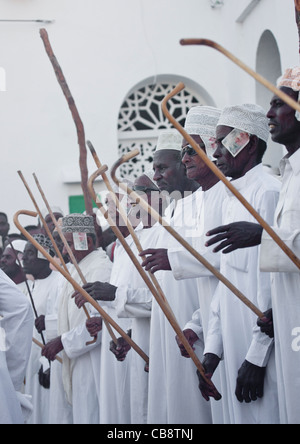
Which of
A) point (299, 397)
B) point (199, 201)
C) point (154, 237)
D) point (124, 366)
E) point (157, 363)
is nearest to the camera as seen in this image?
point (299, 397)

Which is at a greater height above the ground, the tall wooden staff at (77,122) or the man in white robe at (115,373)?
the tall wooden staff at (77,122)

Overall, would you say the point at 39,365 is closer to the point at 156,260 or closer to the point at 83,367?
the point at 83,367

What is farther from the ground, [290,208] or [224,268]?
[290,208]

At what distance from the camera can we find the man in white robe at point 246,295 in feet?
12.8

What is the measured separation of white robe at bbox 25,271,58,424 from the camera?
25.3ft

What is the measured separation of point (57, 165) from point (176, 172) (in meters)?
9.36

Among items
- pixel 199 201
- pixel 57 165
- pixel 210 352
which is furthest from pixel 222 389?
pixel 57 165

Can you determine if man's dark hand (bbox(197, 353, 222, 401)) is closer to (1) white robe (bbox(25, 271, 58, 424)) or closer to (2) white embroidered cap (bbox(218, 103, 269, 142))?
(2) white embroidered cap (bbox(218, 103, 269, 142))

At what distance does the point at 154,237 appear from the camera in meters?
5.70

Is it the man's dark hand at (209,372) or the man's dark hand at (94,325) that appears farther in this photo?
the man's dark hand at (94,325)

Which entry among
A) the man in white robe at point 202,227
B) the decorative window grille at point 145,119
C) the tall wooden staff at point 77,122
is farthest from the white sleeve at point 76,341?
the decorative window grille at point 145,119

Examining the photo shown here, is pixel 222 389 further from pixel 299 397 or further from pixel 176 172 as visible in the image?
pixel 176 172

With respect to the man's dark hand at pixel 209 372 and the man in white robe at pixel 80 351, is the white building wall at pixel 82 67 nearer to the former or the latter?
the man in white robe at pixel 80 351

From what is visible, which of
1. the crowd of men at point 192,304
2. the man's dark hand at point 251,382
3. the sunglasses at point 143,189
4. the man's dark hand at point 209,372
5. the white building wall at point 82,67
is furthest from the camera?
the white building wall at point 82,67
